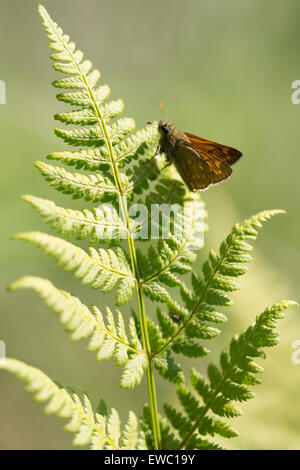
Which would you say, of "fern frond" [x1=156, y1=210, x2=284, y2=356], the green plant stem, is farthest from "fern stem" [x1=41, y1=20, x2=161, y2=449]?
"fern frond" [x1=156, y1=210, x2=284, y2=356]

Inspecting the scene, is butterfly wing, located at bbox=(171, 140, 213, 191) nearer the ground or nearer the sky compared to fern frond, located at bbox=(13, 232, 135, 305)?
nearer the sky

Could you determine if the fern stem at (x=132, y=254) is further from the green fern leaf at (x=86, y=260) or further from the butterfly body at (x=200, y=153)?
the butterfly body at (x=200, y=153)

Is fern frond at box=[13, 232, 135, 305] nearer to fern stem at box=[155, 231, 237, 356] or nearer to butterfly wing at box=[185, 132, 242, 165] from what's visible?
fern stem at box=[155, 231, 237, 356]

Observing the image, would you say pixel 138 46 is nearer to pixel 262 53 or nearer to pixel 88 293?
pixel 262 53

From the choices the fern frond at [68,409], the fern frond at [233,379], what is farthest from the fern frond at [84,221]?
the fern frond at [233,379]

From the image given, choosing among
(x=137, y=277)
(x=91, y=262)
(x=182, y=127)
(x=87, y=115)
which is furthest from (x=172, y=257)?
(x=182, y=127)

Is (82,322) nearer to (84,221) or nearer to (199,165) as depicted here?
(84,221)
